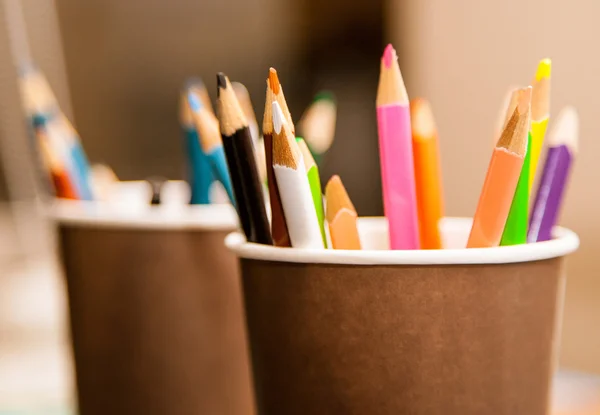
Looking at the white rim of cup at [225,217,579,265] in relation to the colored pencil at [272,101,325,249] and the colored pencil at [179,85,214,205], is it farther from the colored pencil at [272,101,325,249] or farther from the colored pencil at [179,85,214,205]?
the colored pencil at [179,85,214,205]

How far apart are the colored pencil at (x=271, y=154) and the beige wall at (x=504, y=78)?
0.38m

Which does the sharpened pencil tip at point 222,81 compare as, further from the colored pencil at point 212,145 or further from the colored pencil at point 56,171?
the colored pencil at point 56,171

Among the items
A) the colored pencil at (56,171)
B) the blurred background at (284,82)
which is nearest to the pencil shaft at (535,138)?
the colored pencil at (56,171)

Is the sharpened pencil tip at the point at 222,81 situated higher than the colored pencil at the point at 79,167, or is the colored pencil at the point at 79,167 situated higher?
the sharpened pencil tip at the point at 222,81

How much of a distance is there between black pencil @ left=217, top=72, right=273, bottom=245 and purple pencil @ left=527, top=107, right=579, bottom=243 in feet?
0.28

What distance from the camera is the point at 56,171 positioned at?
326 mm

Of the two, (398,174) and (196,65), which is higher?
(196,65)

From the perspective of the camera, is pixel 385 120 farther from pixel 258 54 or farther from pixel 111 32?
pixel 111 32

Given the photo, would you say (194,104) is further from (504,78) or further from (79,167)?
(504,78)

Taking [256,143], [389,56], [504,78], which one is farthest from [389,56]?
[504,78]

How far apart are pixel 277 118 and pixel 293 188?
0.07 feet

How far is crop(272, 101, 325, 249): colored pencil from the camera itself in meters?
0.19

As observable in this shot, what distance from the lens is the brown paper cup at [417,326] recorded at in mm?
189

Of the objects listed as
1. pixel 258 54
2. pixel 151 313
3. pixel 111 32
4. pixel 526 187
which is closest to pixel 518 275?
pixel 526 187
